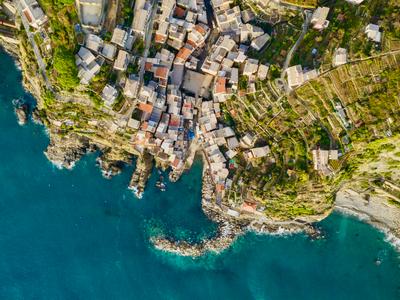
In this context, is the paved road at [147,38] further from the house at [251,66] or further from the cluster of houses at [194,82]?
the house at [251,66]

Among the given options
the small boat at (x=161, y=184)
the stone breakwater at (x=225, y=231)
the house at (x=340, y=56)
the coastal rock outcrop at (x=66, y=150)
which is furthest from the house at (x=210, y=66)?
the coastal rock outcrop at (x=66, y=150)

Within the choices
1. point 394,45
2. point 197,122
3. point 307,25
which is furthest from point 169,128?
point 394,45

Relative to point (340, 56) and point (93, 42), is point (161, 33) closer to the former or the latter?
point (93, 42)

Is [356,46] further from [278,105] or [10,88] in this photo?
[10,88]

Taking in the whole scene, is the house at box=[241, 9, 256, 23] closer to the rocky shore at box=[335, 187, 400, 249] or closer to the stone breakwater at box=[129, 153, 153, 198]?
the stone breakwater at box=[129, 153, 153, 198]

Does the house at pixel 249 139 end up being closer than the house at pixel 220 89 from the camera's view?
No

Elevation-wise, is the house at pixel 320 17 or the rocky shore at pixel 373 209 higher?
the house at pixel 320 17

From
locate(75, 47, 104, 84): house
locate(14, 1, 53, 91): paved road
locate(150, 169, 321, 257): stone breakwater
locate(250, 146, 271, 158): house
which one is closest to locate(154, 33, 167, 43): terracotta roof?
locate(75, 47, 104, 84): house
